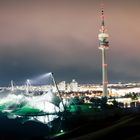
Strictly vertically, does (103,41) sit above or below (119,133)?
above

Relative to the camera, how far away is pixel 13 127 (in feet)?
119

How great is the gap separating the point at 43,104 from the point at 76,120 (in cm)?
2161

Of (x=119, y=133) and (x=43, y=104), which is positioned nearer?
(x=119, y=133)

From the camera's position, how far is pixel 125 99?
107m

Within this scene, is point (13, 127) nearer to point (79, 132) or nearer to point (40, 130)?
point (40, 130)

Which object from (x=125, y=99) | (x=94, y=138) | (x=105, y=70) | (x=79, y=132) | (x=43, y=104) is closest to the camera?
(x=94, y=138)

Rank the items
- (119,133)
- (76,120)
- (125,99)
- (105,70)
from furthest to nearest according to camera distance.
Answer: (105,70) → (125,99) → (76,120) → (119,133)

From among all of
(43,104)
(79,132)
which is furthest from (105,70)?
(79,132)

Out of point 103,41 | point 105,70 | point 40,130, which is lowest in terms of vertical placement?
point 40,130

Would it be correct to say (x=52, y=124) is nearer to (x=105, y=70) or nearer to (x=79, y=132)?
(x=79, y=132)

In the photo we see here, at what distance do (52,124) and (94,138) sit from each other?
2771 centimetres

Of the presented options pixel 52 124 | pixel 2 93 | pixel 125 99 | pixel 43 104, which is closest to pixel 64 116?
pixel 52 124

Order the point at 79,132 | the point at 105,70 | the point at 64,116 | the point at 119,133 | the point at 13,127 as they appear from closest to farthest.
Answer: the point at 119,133, the point at 79,132, the point at 13,127, the point at 64,116, the point at 105,70

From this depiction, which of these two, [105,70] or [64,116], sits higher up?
[105,70]
